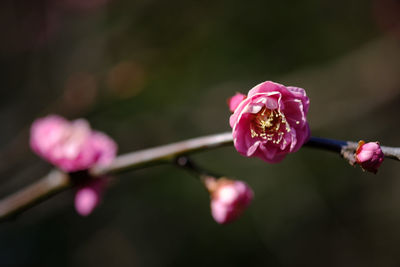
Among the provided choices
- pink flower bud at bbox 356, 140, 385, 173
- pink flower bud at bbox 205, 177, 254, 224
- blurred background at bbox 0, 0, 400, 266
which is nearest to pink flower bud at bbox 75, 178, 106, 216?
pink flower bud at bbox 205, 177, 254, 224

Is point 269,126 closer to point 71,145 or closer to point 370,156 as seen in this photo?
point 370,156

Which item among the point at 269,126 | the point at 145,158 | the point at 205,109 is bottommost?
the point at 205,109

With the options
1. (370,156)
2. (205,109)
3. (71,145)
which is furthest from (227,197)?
(205,109)

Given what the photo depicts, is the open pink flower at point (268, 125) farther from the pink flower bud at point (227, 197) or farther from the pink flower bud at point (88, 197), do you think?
the pink flower bud at point (88, 197)

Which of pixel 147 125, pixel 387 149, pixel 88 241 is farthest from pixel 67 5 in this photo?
pixel 387 149

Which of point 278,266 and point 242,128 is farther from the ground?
point 242,128

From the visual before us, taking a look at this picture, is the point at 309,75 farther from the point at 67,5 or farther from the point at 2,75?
the point at 2,75

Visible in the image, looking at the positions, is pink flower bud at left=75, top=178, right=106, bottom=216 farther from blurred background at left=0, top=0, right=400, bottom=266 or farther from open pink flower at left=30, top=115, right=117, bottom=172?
blurred background at left=0, top=0, right=400, bottom=266
